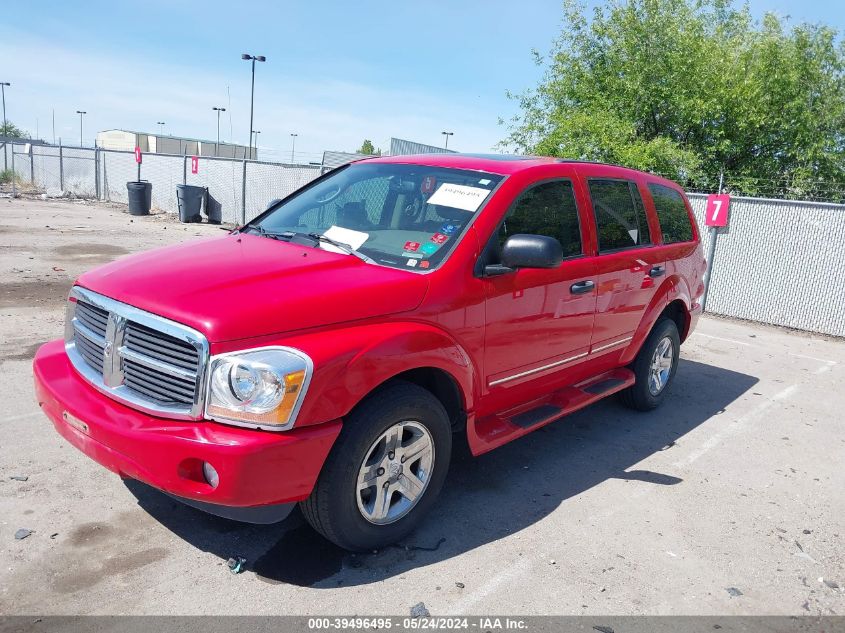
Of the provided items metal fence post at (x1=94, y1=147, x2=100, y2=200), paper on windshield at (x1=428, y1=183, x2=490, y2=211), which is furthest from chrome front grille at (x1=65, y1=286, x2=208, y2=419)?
metal fence post at (x1=94, y1=147, x2=100, y2=200)

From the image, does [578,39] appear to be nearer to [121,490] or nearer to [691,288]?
[691,288]

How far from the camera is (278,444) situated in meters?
2.73

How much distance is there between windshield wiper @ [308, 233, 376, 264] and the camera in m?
3.58

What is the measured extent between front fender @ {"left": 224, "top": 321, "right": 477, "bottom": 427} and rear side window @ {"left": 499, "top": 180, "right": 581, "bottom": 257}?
33.4 inches

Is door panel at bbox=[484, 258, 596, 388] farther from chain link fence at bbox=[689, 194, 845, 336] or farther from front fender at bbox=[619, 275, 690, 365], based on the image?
chain link fence at bbox=[689, 194, 845, 336]

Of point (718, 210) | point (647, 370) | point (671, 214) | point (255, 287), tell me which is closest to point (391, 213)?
point (255, 287)

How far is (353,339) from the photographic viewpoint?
2990mm

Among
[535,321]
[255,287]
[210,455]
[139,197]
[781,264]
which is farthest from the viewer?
[139,197]

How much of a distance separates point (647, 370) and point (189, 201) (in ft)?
56.0

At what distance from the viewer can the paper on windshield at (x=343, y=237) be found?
12.1 feet

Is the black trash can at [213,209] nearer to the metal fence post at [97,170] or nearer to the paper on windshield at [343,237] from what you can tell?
the metal fence post at [97,170]

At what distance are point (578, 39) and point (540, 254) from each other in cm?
1807

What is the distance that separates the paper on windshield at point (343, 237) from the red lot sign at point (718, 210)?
8428 millimetres

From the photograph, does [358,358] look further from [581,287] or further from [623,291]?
[623,291]
